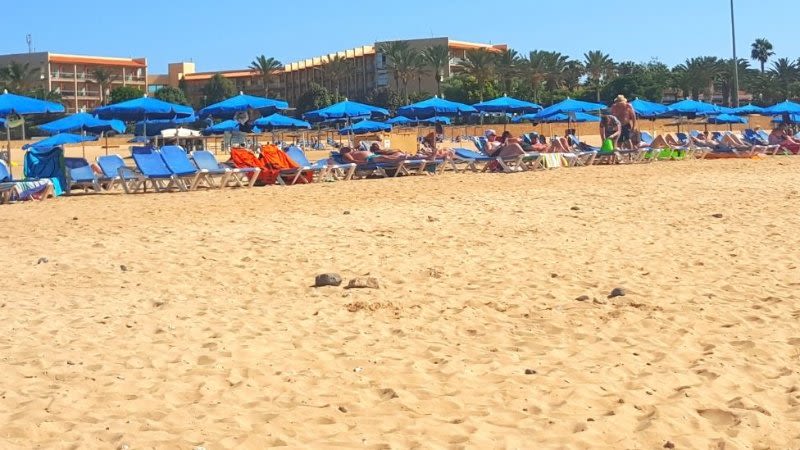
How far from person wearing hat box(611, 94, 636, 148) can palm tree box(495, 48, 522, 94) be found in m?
48.3

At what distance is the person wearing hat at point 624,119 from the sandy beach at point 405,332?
995 cm

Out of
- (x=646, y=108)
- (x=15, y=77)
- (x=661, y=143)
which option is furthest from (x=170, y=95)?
(x=661, y=143)

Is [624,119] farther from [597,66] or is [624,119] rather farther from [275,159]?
[597,66]

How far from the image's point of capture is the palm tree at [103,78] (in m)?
80.9

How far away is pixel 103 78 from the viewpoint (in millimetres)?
81062

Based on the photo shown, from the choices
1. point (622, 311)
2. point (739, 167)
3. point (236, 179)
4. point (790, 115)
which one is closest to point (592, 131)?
point (790, 115)

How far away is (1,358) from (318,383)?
4.79ft

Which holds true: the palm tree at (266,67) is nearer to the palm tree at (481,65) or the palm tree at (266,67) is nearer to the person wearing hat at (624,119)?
the palm tree at (481,65)

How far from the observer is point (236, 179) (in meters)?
14.2

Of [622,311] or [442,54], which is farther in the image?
[442,54]

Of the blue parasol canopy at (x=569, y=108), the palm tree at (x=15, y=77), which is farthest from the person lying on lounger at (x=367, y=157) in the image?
the palm tree at (x=15, y=77)

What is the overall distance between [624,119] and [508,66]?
161 feet

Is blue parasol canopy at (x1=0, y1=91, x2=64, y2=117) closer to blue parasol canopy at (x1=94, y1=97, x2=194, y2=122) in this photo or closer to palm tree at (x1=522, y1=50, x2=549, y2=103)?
blue parasol canopy at (x1=94, y1=97, x2=194, y2=122)

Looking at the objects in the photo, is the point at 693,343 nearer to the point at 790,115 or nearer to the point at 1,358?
the point at 1,358
